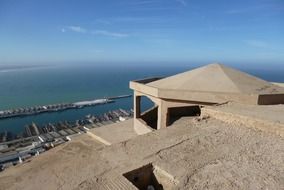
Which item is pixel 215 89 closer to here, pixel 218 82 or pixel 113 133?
pixel 218 82

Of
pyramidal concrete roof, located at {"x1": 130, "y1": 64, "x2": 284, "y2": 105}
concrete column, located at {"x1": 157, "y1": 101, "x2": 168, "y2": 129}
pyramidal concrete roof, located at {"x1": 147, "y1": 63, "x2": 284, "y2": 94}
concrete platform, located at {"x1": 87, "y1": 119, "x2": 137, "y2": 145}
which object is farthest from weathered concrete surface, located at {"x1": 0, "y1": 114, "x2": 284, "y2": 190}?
concrete platform, located at {"x1": 87, "y1": 119, "x2": 137, "y2": 145}

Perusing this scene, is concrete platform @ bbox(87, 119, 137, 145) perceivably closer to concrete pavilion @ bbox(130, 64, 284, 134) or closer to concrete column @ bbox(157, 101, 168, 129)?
concrete pavilion @ bbox(130, 64, 284, 134)

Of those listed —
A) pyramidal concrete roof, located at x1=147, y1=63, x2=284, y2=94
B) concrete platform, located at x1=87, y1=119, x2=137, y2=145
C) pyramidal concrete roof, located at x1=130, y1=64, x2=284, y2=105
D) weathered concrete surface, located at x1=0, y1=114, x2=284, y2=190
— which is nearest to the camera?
weathered concrete surface, located at x1=0, y1=114, x2=284, y2=190

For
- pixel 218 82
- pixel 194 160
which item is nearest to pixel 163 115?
pixel 218 82

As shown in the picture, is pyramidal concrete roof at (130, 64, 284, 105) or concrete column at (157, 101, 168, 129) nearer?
pyramidal concrete roof at (130, 64, 284, 105)

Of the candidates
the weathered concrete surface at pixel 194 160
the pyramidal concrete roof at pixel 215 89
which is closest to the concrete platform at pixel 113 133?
the pyramidal concrete roof at pixel 215 89

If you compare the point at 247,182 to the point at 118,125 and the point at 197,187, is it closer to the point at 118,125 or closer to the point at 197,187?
the point at 197,187

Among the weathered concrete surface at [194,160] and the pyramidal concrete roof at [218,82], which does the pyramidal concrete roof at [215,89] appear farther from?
the weathered concrete surface at [194,160]
